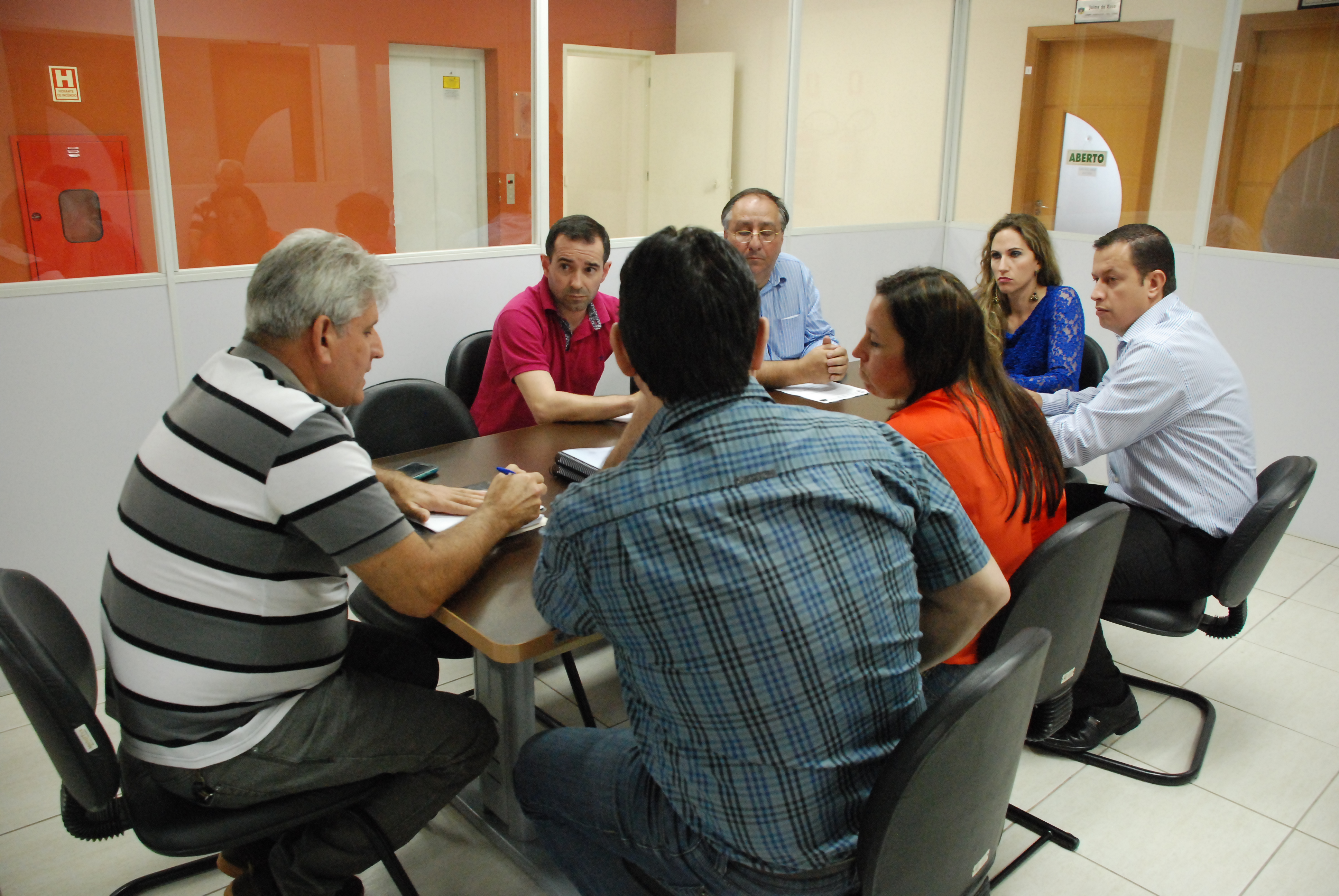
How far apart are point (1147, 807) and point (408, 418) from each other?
208cm

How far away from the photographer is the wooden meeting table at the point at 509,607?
1.50 meters

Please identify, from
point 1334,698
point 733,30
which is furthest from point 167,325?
point 1334,698

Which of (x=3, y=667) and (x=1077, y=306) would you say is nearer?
(x=3, y=667)

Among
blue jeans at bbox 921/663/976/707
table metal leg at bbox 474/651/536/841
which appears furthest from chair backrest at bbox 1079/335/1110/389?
table metal leg at bbox 474/651/536/841

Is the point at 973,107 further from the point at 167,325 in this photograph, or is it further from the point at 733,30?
the point at 167,325

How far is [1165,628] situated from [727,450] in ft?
5.54

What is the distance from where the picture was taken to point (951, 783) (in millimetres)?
1230

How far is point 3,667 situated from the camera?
53.7 inches

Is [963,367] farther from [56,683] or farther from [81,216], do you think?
[81,216]

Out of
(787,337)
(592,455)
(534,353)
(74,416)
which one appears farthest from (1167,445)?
(74,416)

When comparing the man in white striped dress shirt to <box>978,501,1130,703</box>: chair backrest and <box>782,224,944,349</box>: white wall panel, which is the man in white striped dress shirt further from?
<box>782,224,944,349</box>: white wall panel

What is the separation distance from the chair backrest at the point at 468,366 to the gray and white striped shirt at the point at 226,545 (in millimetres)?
1562

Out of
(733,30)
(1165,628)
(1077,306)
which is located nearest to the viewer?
(1165,628)

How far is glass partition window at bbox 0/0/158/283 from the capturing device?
255 centimetres
